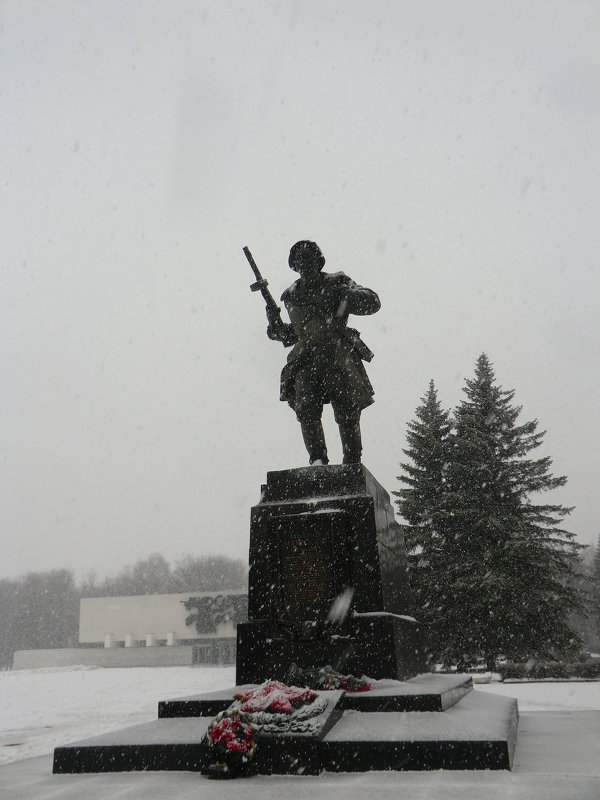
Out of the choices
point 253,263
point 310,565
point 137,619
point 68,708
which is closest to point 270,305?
point 253,263

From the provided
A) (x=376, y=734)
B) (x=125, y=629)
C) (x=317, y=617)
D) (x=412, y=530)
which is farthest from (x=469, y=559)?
(x=125, y=629)

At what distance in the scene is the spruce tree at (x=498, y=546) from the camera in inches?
744

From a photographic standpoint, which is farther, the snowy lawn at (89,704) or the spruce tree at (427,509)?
the spruce tree at (427,509)

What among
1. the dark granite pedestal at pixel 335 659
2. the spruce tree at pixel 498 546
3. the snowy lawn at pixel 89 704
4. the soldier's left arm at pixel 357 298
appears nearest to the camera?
the dark granite pedestal at pixel 335 659

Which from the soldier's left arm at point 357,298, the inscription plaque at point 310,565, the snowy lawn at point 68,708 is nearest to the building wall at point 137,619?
the snowy lawn at point 68,708

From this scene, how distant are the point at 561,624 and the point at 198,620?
92.3ft

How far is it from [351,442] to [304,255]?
76.6 inches

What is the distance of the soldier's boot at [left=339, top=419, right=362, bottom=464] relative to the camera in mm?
6590

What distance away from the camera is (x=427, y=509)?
2095 centimetres

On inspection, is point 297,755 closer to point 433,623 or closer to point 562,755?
point 562,755

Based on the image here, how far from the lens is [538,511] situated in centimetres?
2103

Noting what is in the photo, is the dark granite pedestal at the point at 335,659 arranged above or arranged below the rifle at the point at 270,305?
below

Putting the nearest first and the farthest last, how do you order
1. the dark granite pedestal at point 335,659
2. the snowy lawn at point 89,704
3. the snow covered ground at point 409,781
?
the snow covered ground at point 409,781
the dark granite pedestal at point 335,659
the snowy lawn at point 89,704

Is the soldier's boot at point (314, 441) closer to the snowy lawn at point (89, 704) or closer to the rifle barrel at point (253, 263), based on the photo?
the rifle barrel at point (253, 263)
